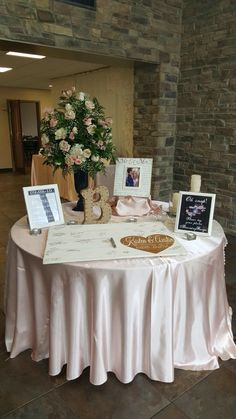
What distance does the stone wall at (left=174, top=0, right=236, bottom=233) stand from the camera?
3.19 metres

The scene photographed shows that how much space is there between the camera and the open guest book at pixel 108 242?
126 cm

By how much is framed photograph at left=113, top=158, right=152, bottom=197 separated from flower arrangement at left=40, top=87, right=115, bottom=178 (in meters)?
0.18

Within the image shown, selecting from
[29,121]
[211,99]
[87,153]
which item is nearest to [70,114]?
[87,153]

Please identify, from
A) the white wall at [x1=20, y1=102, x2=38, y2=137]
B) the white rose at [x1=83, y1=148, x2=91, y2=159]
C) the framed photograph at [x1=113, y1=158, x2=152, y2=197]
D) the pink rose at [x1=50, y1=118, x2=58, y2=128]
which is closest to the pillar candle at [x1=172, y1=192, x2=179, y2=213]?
the framed photograph at [x1=113, y1=158, x2=152, y2=197]

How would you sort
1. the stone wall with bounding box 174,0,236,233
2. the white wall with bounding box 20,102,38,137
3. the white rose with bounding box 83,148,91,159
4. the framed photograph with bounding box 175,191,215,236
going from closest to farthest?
1. the framed photograph with bounding box 175,191,215,236
2. the white rose with bounding box 83,148,91,159
3. the stone wall with bounding box 174,0,236,233
4. the white wall with bounding box 20,102,38,137

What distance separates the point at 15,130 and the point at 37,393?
7975 mm

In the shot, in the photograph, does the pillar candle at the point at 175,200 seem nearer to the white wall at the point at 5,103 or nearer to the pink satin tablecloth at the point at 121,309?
the pink satin tablecloth at the point at 121,309

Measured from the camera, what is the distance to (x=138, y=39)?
324cm

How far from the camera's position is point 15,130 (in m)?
8.31

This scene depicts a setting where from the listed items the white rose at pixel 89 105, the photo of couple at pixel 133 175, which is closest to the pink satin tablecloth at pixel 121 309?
the photo of couple at pixel 133 175

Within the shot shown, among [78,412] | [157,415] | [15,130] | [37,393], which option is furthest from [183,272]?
[15,130]

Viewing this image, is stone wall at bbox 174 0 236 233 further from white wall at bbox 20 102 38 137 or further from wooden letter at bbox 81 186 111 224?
white wall at bbox 20 102 38 137

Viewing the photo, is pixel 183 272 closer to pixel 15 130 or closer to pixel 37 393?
pixel 37 393

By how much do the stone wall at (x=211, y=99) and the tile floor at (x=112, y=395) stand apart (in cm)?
229
